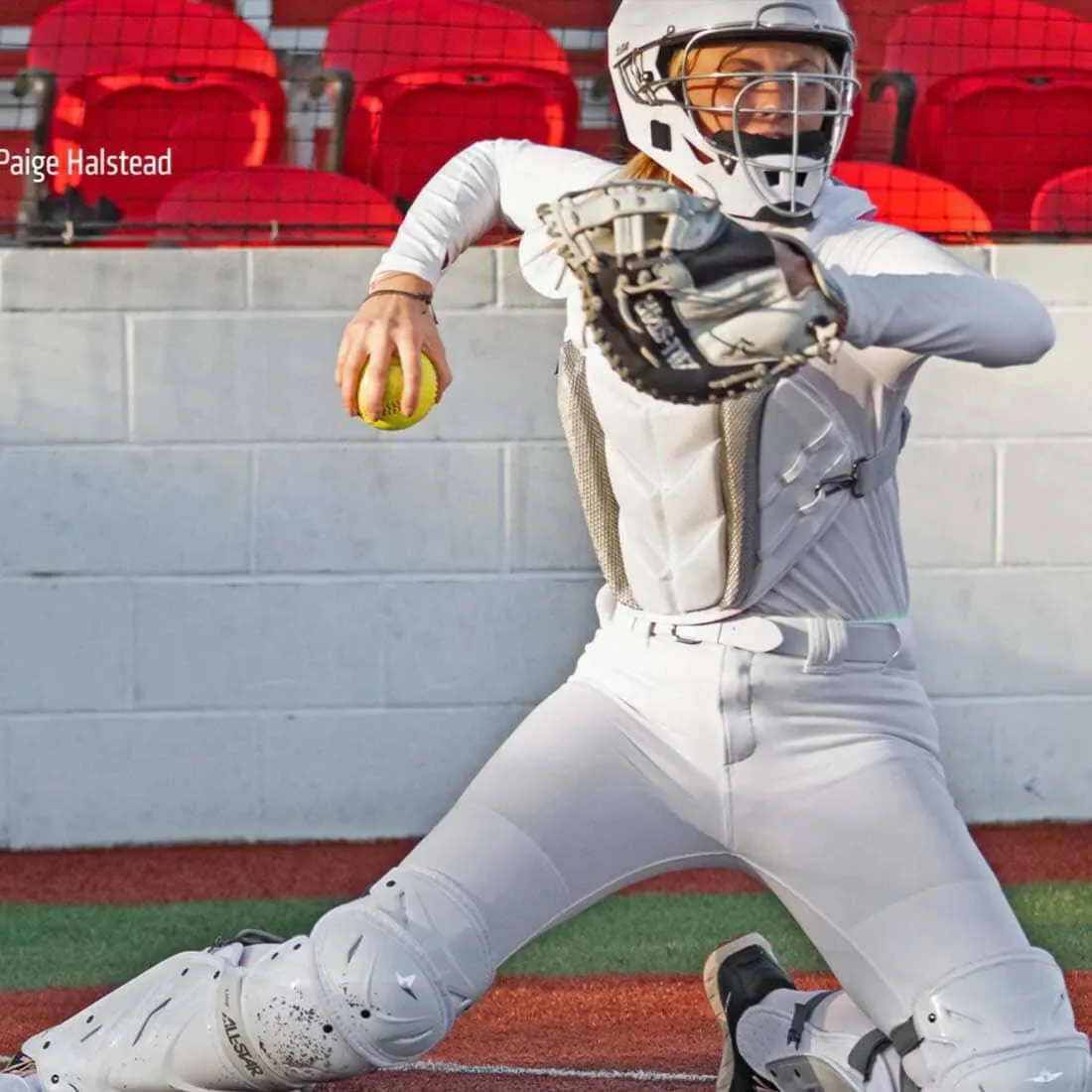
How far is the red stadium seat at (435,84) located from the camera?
6.25 m

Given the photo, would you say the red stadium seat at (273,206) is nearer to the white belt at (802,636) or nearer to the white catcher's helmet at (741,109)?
the white catcher's helmet at (741,109)

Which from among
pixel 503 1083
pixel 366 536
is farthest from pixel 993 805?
pixel 503 1083

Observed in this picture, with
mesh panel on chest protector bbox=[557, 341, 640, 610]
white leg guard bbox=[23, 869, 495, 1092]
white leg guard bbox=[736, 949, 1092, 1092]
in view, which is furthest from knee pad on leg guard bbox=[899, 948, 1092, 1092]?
mesh panel on chest protector bbox=[557, 341, 640, 610]

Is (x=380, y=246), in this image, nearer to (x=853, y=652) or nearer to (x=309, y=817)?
(x=309, y=817)

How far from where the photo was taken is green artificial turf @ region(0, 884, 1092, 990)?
4.30 m

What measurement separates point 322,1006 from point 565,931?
7.48 feet

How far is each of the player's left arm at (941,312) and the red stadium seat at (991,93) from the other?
427cm

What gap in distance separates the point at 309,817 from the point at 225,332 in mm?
1361

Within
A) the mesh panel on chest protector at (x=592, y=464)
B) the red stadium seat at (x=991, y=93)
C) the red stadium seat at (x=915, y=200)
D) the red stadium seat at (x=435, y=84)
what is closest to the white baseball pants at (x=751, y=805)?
the mesh panel on chest protector at (x=592, y=464)

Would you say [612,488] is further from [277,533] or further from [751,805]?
[277,533]

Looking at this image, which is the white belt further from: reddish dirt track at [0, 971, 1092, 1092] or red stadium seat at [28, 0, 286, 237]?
red stadium seat at [28, 0, 286, 237]

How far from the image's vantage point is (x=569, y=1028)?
3762 mm

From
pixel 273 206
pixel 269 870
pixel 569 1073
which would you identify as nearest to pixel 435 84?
pixel 273 206

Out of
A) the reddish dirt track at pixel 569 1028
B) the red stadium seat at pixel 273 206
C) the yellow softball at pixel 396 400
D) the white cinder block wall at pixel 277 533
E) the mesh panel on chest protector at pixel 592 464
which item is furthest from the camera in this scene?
the red stadium seat at pixel 273 206
